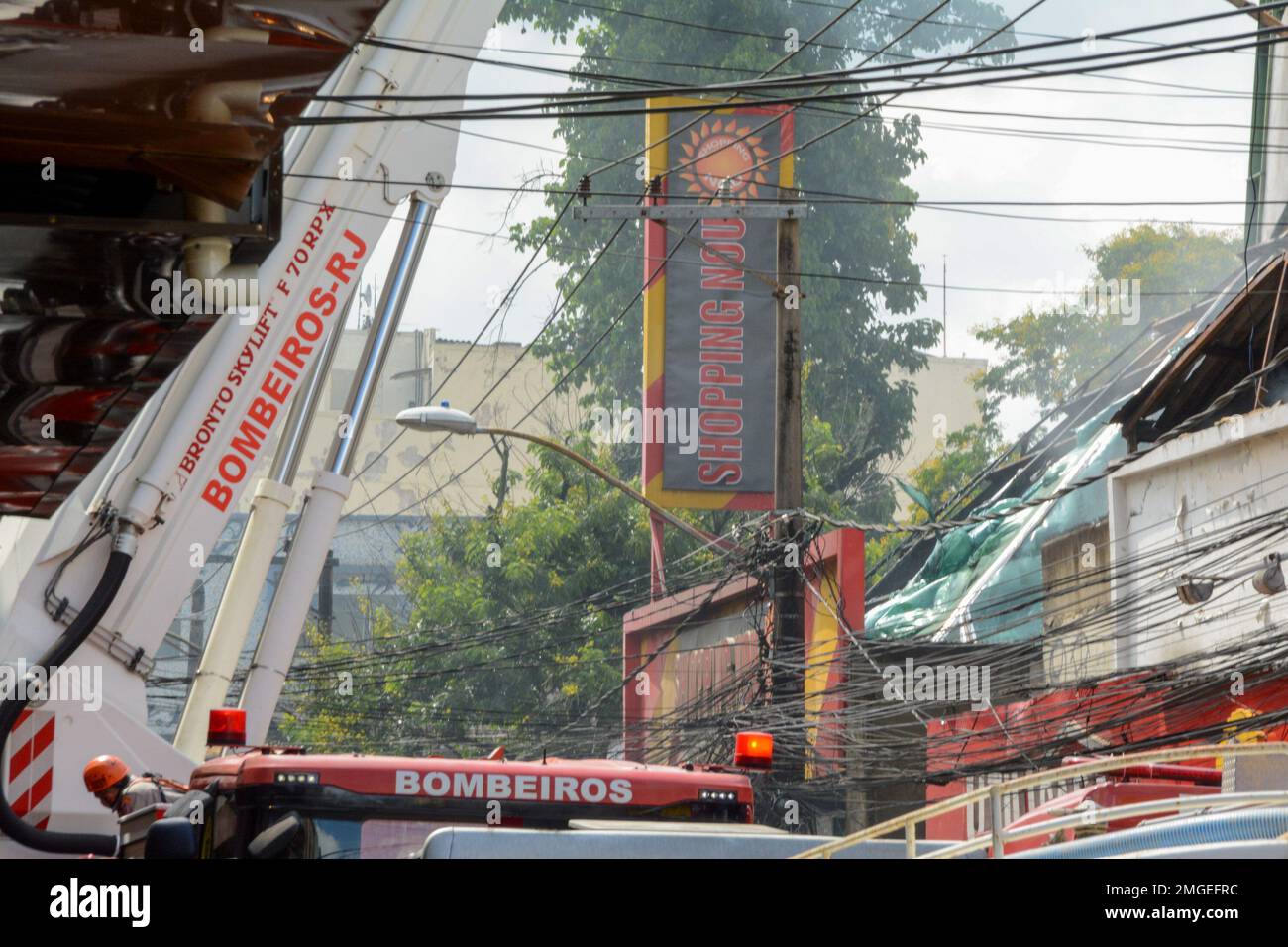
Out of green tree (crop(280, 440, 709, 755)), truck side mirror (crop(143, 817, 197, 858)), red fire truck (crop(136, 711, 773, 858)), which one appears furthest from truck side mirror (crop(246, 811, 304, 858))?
green tree (crop(280, 440, 709, 755))

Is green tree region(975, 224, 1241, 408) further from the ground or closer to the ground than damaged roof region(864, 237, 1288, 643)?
further from the ground

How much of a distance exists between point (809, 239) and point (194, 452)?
42.0 meters

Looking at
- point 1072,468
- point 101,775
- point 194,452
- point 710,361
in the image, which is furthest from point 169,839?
point 1072,468

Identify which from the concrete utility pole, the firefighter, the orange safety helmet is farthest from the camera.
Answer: the concrete utility pole

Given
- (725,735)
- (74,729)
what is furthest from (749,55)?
(74,729)

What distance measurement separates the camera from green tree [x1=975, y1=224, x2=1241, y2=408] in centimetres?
5544

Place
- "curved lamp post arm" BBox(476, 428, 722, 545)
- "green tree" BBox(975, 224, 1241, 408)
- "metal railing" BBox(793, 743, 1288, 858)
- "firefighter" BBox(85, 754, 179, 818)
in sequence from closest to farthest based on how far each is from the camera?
"metal railing" BBox(793, 743, 1288, 858) < "firefighter" BBox(85, 754, 179, 818) < "curved lamp post arm" BBox(476, 428, 722, 545) < "green tree" BBox(975, 224, 1241, 408)

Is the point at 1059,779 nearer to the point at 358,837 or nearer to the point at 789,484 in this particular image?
the point at 358,837

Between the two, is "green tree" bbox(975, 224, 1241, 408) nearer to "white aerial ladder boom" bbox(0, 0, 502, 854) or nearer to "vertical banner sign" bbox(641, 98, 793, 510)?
"vertical banner sign" bbox(641, 98, 793, 510)

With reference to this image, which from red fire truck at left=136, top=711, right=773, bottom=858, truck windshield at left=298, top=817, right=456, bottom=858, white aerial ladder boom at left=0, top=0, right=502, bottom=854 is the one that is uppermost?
white aerial ladder boom at left=0, top=0, right=502, bottom=854

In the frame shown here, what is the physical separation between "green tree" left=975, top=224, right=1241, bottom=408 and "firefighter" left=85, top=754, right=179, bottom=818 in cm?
4870

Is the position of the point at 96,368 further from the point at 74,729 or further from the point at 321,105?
the point at 321,105
